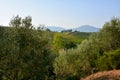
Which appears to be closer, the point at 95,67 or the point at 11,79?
the point at 11,79

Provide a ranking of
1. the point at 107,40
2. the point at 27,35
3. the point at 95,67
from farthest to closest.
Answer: the point at 107,40 < the point at 95,67 < the point at 27,35

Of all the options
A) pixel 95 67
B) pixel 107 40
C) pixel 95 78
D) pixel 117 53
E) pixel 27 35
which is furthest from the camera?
pixel 107 40

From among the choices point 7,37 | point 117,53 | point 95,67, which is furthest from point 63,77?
point 7,37

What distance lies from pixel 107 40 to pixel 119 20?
14.6 feet

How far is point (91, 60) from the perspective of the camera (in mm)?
48031

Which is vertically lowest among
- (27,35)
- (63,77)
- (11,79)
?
(63,77)

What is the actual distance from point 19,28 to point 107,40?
2442cm

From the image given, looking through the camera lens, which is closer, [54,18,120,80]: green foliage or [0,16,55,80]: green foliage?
[0,16,55,80]: green foliage

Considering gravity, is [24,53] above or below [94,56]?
above

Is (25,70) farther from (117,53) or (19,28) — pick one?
(117,53)

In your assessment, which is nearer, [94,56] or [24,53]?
[24,53]

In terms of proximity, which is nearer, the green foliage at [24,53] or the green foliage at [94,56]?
the green foliage at [24,53]

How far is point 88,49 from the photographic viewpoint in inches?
1949

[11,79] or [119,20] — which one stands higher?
[119,20]
